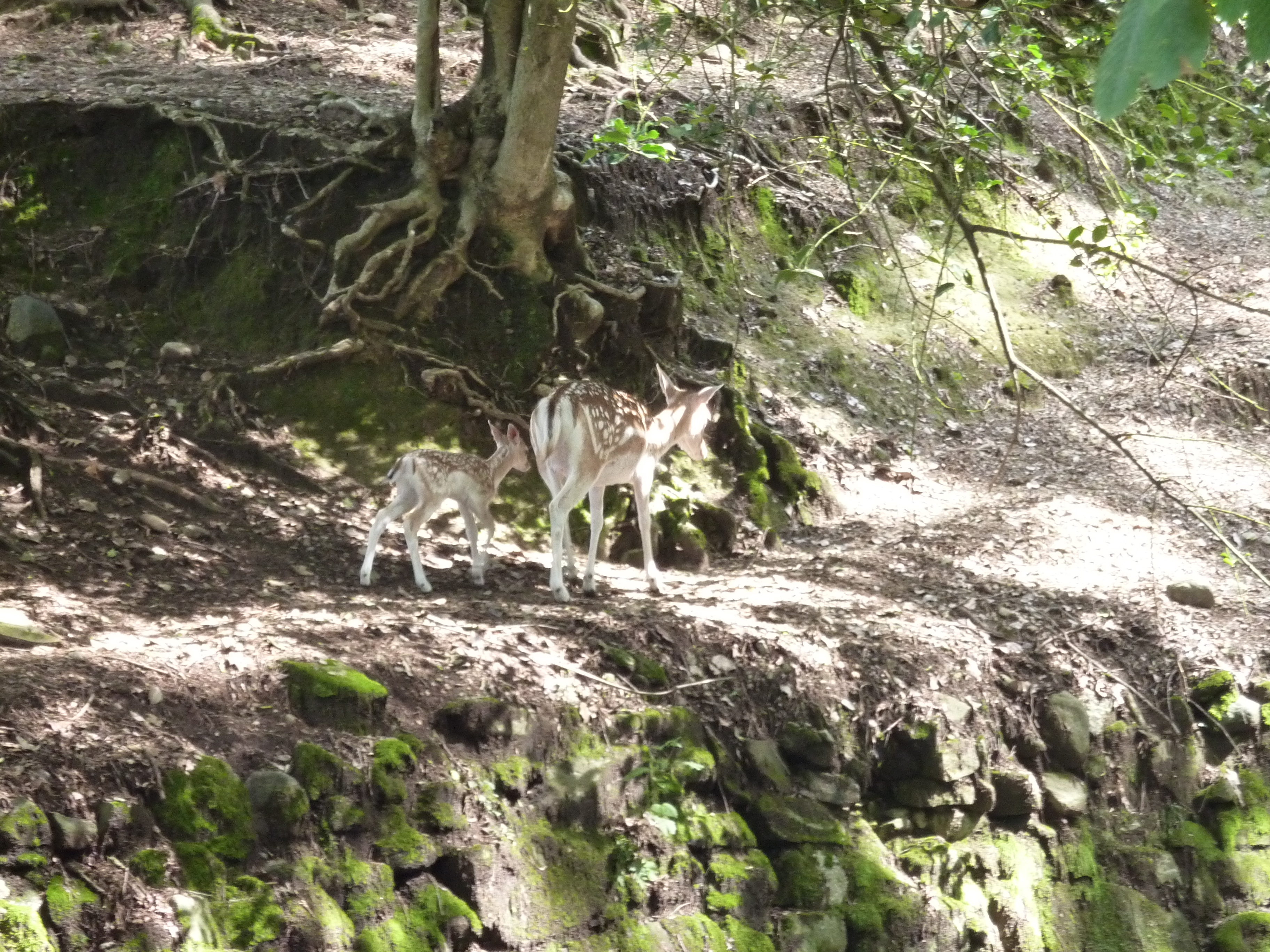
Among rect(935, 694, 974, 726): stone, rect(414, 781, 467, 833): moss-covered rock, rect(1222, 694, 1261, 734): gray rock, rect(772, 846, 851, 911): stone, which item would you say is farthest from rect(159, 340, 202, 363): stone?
rect(1222, 694, 1261, 734): gray rock

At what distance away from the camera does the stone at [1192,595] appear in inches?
390

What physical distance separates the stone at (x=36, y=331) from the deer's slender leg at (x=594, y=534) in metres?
4.20

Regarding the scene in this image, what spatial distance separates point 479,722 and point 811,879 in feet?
7.13

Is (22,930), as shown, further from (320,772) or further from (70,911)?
(320,772)

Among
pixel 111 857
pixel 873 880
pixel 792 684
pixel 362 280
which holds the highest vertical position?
pixel 362 280

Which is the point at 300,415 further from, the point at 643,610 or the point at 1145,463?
the point at 1145,463

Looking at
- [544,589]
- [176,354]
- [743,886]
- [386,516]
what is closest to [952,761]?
[743,886]

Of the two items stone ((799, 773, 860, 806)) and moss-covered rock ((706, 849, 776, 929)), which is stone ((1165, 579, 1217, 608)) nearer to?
stone ((799, 773, 860, 806))

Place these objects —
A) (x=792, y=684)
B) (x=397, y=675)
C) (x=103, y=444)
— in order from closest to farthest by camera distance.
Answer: (x=397, y=675) → (x=792, y=684) → (x=103, y=444)

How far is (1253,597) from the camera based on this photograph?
10312mm

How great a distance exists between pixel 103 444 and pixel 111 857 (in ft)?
14.8

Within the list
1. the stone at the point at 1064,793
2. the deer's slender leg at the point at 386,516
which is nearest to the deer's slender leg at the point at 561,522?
the deer's slender leg at the point at 386,516

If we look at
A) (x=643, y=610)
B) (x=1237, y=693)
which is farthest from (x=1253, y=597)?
(x=643, y=610)

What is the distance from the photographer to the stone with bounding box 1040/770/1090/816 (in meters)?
8.64
